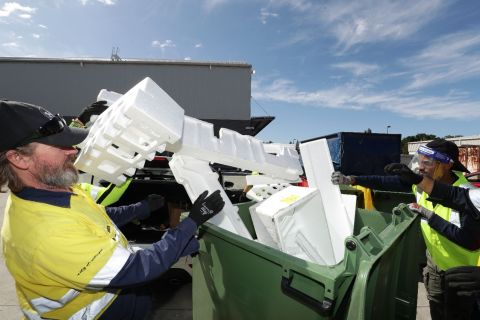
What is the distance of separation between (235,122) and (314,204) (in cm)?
2412

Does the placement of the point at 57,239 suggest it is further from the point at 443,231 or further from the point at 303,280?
the point at 443,231

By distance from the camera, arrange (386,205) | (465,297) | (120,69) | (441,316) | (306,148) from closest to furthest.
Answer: (465,297)
(441,316)
(306,148)
(386,205)
(120,69)

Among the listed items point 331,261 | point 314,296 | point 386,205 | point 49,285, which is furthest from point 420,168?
point 49,285

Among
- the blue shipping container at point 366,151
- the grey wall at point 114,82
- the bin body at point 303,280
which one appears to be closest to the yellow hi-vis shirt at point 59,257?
the bin body at point 303,280

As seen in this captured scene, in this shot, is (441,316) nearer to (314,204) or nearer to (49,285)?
(314,204)

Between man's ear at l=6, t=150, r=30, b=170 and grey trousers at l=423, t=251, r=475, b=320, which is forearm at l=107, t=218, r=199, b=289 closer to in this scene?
man's ear at l=6, t=150, r=30, b=170

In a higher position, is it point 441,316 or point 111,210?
point 111,210

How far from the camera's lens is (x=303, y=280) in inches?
58.0

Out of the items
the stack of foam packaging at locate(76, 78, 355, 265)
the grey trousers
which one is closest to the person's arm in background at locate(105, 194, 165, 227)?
the stack of foam packaging at locate(76, 78, 355, 265)

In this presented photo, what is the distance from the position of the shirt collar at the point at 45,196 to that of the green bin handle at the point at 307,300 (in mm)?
1121

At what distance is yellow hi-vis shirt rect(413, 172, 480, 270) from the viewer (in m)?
2.43

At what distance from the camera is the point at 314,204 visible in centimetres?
214

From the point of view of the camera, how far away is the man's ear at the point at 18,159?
5.01 feet

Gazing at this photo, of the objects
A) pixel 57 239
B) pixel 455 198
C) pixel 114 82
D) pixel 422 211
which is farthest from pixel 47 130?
pixel 114 82
